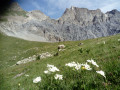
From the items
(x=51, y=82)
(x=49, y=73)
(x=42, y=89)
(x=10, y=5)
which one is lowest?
(x=42, y=89)

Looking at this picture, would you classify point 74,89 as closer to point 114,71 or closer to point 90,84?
point 90,84

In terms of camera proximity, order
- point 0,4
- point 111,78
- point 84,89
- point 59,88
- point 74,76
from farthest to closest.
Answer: point 74,76, point 111,78, point 59,88, point 84,89, point 0,4

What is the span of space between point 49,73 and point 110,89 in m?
1.59

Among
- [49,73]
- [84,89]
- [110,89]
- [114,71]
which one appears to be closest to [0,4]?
[49,73]

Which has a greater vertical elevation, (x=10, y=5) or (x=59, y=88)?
(x=10, y=5)

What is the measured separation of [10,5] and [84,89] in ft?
7.95

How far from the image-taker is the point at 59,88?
279cm

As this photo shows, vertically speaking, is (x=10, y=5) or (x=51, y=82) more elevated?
(x=10, y=5)

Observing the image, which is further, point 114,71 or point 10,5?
point 114,71

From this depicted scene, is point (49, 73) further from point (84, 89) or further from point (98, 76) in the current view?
point (98, 76)

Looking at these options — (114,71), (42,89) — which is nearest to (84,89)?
(42,89)

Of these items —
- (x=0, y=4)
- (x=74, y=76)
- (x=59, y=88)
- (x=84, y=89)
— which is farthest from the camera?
(x=74, y=76)

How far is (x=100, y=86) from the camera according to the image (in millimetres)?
2814

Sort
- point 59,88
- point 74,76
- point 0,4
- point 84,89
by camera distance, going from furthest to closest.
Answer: point 74,76
point 59,88
point 84,89
point 0,4
